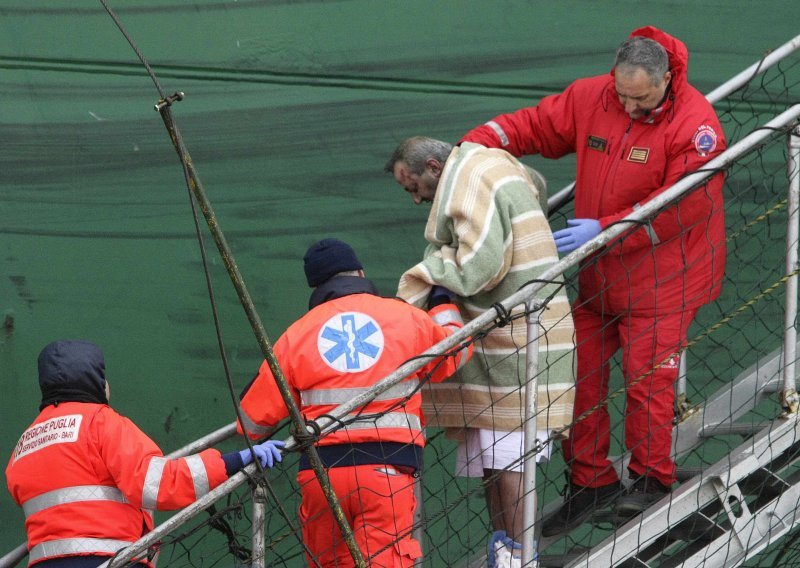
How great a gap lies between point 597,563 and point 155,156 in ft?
8.56

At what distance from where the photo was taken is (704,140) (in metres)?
3.82

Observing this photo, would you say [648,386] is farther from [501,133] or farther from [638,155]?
[501,133]

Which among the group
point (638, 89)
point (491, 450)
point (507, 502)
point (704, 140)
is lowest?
point (507, 502)

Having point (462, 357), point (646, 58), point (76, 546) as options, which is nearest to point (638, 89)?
point (646, 58)

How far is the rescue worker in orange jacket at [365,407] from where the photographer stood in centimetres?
362

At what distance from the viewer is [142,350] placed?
203 inches

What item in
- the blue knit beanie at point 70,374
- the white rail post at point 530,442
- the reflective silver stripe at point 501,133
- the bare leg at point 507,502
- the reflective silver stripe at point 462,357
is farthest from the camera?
the reflective silver stripe at point 501,133

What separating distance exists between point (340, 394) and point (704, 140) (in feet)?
4.70

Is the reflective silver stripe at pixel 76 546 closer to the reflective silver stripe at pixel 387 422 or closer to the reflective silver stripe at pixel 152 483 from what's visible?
the reflective silver stripe at pixel 152 483

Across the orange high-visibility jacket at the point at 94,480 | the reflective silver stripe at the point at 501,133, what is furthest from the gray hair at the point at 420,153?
the orange high-visibility jacket at the point at 94,480

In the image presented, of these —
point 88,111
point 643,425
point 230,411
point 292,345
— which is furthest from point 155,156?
point 643,425

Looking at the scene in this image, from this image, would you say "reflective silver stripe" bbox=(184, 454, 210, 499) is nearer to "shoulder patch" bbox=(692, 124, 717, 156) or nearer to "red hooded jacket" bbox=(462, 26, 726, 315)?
"red hooded jacket" bbox=(462, 26, 726, 315)

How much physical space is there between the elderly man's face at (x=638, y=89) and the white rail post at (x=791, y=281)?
448 millimetres

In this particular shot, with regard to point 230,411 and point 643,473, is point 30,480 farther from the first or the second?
point 643,473
